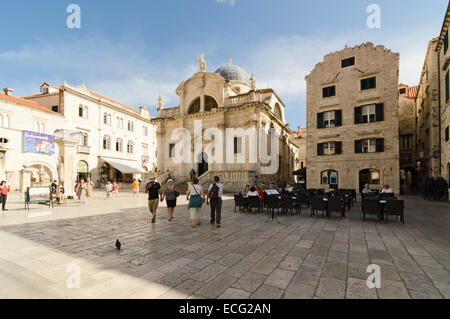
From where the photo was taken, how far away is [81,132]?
28953 mm

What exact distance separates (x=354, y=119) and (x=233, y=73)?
20.7 meters

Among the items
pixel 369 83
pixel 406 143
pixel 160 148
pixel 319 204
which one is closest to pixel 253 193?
pixel 319 204

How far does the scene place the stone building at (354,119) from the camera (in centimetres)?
1897

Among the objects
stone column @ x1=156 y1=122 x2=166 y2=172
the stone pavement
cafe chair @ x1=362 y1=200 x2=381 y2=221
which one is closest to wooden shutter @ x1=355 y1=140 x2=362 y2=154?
cafe chair @ x1=362 y1=200 x2=381 y2=221

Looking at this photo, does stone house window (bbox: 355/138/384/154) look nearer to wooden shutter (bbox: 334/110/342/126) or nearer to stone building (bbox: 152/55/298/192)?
wooden shutter (bbox: 334/110/342/126)

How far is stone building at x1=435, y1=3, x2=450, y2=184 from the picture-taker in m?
13.9

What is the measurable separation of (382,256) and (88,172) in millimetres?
33331

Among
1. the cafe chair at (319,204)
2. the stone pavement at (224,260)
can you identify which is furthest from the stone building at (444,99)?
the cafe chair at (319,204)

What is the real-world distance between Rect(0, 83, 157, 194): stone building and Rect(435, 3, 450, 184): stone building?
81.9 feet

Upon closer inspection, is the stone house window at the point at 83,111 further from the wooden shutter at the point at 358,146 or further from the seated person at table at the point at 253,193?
the wooden shutter at the point at 358,146

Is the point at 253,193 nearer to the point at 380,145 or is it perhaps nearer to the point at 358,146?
the point at 358,146

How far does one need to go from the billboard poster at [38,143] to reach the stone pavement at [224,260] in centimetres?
2207

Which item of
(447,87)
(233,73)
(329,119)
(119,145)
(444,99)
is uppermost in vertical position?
(233,73)

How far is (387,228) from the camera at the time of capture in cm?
714
